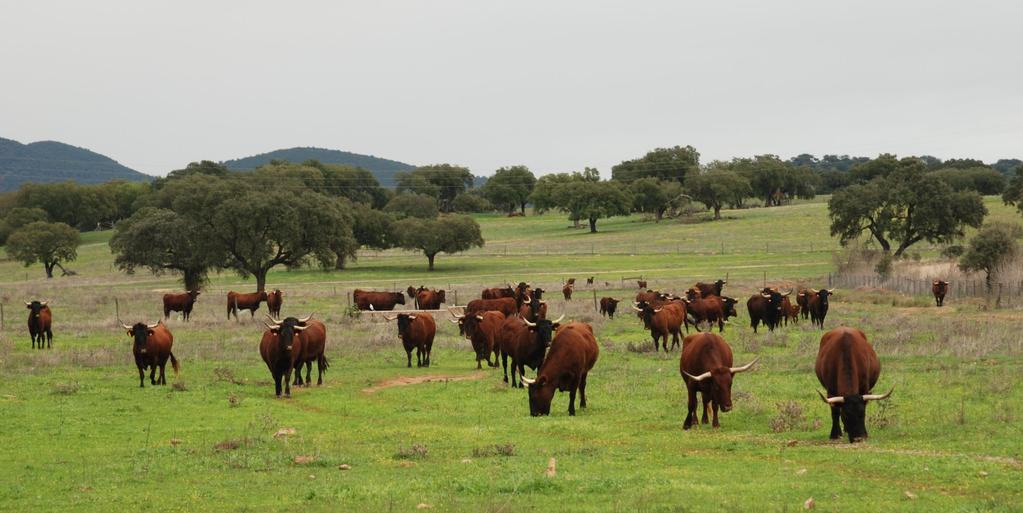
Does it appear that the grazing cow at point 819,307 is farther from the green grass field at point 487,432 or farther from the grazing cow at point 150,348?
the grazing cow at point 150,348

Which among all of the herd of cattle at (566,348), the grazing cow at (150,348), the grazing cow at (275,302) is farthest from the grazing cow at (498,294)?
the grazing cow at (150,348)

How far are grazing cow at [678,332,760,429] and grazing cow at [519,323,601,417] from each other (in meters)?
2.17

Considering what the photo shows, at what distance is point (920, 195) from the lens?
252ft

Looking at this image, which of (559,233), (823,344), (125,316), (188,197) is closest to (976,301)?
(823,344)

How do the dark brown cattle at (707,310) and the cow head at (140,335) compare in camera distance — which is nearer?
the cow head at (140,335)

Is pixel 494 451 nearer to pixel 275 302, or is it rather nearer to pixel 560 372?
pixel 560 372

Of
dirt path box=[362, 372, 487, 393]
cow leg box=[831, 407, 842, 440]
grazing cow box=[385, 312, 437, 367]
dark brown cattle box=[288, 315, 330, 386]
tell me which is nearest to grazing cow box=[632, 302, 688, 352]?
dirt path box=[362, 372, 487, 393]

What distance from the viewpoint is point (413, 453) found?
15016 mm

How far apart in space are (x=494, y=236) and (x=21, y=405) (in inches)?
4256

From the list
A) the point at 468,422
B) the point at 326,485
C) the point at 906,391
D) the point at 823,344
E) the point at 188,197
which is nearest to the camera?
the point at 326,485

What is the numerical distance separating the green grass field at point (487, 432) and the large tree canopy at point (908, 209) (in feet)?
127

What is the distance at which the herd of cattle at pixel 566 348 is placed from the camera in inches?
619

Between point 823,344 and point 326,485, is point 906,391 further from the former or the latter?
point 326,485

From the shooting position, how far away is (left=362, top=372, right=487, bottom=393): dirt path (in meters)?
24.5
